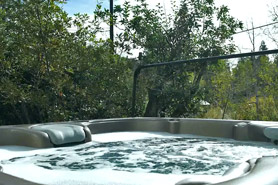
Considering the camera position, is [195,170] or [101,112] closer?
[195,170]

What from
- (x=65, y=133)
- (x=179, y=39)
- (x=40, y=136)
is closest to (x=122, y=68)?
(x=179, y=39)

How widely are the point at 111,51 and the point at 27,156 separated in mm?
2665

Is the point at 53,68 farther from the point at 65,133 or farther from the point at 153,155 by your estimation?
the point at 153,155

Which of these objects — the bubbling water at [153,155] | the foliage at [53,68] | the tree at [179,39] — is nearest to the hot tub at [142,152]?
the bubbling water at [153,155]

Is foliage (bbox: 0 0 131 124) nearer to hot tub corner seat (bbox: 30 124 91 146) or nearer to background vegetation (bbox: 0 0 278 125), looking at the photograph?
background vegetation (bbox: 0 0 278 125)

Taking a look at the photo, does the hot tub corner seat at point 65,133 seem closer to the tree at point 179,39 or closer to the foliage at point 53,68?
the foliage at point 53,68

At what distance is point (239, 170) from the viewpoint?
51.5 inches

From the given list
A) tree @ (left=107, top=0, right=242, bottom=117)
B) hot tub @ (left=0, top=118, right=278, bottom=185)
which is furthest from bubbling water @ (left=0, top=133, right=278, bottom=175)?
tree @ (left=107, top=0, right=242, bottom=117)

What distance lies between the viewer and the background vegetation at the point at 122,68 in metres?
3.93

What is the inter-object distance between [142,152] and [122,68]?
235 centimetres

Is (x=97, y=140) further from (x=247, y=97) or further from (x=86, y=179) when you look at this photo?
(x=247, y=97)

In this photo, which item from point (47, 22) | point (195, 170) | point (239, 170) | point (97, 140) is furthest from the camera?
point (47, 22)

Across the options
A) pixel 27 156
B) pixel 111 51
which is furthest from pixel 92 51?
pixel 27 156

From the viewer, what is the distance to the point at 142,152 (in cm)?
248
